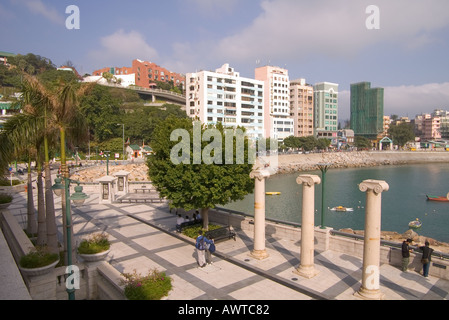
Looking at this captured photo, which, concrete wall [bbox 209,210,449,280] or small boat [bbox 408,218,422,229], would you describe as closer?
concrete wall [bbox 209,210,449,280]

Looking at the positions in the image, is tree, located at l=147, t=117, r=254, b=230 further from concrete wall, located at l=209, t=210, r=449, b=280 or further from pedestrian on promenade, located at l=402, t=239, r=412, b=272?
pedestrian on promenade, located at l=402, t=239, r=412, b=272

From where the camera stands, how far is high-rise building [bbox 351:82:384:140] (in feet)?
496

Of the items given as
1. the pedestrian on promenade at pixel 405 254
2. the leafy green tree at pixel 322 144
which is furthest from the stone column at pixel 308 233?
the leafy green tree at pixel 322 144

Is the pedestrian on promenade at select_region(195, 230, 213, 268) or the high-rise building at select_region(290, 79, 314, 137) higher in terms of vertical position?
the high-rise building at select_region(290, 79, 314, 137)

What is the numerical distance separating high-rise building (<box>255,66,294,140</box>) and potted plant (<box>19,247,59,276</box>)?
86.7 metres

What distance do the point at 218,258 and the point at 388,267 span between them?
278 inches

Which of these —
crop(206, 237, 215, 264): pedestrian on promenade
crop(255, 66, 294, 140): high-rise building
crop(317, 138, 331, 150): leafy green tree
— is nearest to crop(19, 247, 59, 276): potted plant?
crop(206, 237, 215, 264): pedestrian on promenade

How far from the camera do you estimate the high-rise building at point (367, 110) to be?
151 m

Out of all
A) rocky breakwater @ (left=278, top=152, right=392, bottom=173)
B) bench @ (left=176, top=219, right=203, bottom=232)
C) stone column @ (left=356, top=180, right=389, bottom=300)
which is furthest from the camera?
rocky breakwater @ (left=278, top=152, right=392, bottom=173)

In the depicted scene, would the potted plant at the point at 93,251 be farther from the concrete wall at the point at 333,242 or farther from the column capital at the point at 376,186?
the column capital at the point at 376,186

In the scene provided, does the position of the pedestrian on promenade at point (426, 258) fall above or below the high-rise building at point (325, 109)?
below

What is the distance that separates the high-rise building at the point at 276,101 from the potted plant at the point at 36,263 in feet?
285
